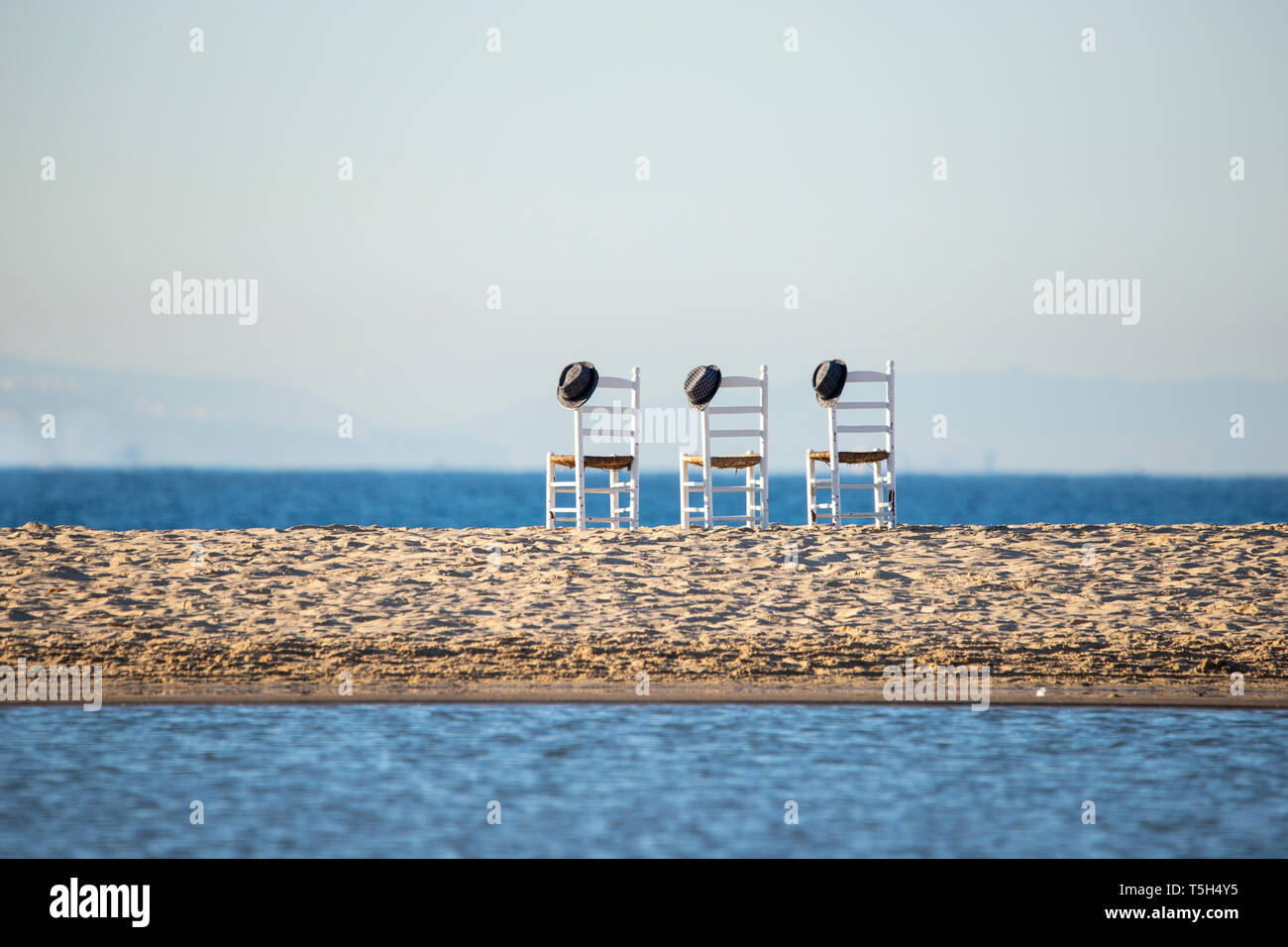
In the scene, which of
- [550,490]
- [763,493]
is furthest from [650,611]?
[550,490]

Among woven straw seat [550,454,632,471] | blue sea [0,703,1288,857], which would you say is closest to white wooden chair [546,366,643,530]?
woven straw seat [550,454,632,471]

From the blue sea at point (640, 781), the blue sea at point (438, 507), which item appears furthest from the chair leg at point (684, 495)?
the blue sea at point (438, 507)

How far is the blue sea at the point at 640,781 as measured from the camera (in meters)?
5.06

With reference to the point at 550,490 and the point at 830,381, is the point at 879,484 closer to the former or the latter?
the point at 830,381

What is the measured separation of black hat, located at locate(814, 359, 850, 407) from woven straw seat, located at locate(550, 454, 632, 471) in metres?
2.19

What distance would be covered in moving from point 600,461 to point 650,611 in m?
3.42

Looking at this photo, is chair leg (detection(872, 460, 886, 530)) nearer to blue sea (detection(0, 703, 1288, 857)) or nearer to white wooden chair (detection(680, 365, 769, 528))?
white wooden chair (detection(680, 365, 769, 528))

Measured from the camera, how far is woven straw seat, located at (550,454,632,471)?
12.7 m

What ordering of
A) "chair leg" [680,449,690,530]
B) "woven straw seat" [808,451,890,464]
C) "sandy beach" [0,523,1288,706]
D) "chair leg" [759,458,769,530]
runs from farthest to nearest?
"chair leg" [680,449,690,530] → "woven straw seat" [808,451,890,464] → "chair leg" [759,458,769,530] → "sandy beach" [0,523,1288,706]
